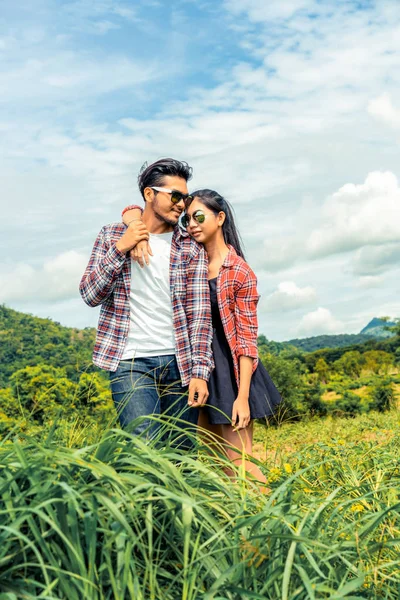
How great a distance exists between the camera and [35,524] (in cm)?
161

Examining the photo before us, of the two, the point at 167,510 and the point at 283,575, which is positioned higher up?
the point at 167,510

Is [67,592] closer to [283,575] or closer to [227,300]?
[283,575]

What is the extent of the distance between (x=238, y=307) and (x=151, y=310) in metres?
0.47

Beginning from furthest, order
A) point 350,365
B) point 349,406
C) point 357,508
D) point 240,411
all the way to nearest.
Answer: point 350,365, point 349,406, point 240,411, point 357,508

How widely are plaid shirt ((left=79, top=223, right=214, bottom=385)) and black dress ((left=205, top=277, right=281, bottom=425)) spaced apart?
10cm

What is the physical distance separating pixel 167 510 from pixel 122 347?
166cm

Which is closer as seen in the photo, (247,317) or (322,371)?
(247,317)

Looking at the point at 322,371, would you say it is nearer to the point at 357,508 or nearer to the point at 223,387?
the point at 223,387

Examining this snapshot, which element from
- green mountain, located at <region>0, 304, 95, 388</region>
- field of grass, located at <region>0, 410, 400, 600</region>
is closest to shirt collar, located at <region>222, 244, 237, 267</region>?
field of grass, located at <region>0, 410, 400, 600</region>

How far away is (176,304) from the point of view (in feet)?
11.1

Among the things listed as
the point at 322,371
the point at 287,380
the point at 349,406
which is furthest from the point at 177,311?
the point at 322,371

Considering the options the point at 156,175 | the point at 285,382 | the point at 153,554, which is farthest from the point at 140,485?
the point at 285,382

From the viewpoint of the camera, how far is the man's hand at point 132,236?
3347 millimetres

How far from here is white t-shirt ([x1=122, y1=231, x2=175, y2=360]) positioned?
3369 mm
